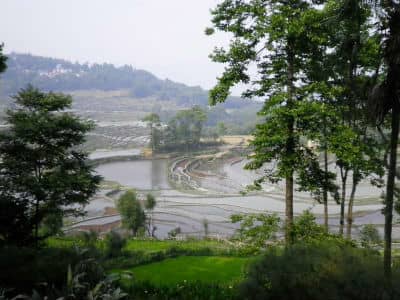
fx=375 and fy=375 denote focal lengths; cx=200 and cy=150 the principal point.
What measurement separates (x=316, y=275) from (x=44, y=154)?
10.6 meters

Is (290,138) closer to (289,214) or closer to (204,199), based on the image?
(289,214)

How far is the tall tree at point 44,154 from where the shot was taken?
1284 cm

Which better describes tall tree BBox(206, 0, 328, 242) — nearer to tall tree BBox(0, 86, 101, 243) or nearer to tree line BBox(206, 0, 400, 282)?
tree line BBox(206, 0, 400, 282)

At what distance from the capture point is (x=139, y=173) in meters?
65.3

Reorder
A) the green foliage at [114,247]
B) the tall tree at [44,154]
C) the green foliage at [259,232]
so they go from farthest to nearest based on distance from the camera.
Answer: the green foliage at [114,247], the tall tree at [44,154], the green foliage at [259,232]

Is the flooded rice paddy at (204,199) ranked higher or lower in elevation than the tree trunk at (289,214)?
lower

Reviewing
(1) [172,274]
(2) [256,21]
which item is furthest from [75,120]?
(2) [256,21]

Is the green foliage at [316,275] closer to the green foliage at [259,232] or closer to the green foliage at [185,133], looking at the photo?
the green foliage at [259,232]

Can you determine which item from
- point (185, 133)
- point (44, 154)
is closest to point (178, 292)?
point (44, 154)

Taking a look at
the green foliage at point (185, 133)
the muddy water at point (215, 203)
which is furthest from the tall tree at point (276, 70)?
the green foliage at point (185, 133)

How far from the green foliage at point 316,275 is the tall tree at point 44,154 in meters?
8.23

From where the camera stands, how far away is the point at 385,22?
6.25 metres

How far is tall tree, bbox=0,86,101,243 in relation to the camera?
12.8 meters

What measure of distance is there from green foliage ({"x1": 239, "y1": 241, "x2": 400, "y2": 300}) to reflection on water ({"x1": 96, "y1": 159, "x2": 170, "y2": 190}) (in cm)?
4625
